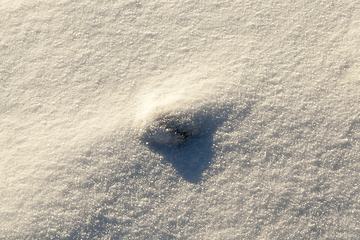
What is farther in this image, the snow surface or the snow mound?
the snow mound

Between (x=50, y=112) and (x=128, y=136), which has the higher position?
(x=50, y=112)

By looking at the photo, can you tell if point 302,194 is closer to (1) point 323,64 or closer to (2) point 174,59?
(1) point 323,64

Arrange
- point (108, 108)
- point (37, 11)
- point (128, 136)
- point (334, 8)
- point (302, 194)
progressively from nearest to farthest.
Answer: point (302, 194) → point (128, 136) → point (108, 108) → point (334, 8) → point (37, 11)

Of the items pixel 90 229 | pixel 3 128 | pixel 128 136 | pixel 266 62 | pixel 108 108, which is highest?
pixel 3 128

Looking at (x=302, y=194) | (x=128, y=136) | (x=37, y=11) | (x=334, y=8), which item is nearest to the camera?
(x=302, y=194)

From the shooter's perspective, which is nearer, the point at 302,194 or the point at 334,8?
the point at 302,194

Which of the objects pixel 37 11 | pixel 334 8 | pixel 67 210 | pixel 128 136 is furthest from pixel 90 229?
pixel 334 8

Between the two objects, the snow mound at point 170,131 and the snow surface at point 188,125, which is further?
the snow mound at point 170,131
